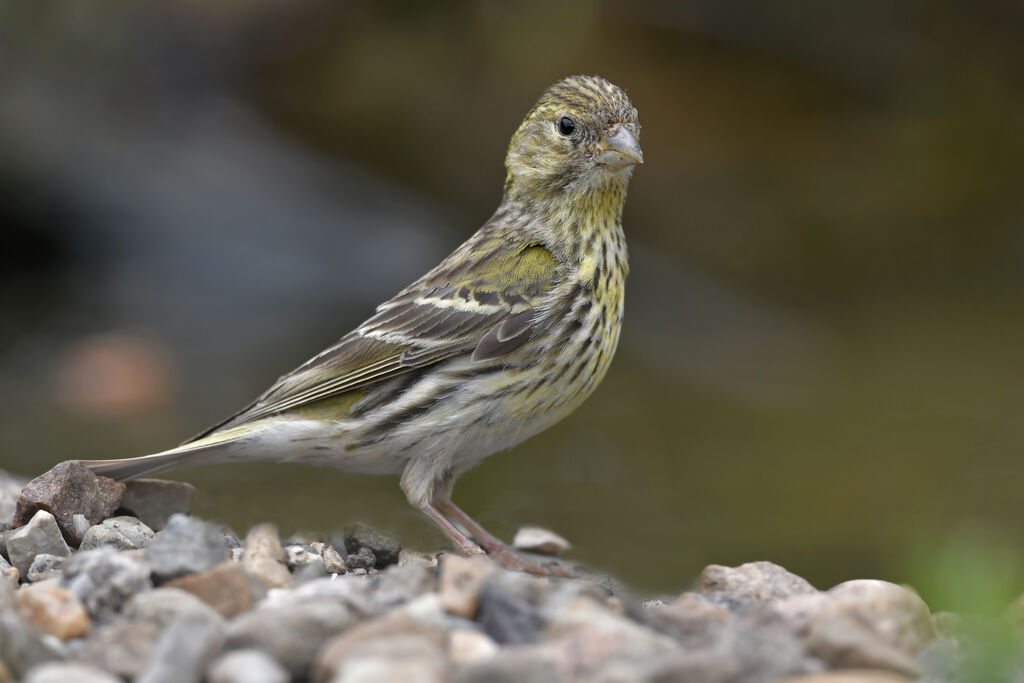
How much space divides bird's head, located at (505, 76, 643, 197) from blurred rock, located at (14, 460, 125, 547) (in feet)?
7.00

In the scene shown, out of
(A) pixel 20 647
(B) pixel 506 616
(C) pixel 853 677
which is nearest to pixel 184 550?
(A) pixel 20 647

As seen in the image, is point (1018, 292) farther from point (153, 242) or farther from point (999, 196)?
point (153, 242)

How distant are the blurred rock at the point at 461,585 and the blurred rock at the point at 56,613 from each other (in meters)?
0.95

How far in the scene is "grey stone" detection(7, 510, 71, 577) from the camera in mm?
4297

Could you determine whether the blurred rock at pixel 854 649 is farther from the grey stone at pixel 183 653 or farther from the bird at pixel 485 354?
the bird at pixel 485 354

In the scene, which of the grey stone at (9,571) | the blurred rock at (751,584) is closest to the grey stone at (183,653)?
the grey stone at (9,571)

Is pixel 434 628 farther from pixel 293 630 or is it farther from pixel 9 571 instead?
pixel 9 571

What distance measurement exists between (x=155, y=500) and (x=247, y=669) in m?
2.30

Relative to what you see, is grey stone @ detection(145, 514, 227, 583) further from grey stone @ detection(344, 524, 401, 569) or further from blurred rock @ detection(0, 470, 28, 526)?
blurred rock @ detection(0, 470, 28, 526)

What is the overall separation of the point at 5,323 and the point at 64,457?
13.9 ft

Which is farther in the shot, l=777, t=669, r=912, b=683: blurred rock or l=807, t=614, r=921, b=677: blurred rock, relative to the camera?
l=807, t=614, r=921, b=677: blurred rock

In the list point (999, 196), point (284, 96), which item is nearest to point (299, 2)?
point (284, 96)

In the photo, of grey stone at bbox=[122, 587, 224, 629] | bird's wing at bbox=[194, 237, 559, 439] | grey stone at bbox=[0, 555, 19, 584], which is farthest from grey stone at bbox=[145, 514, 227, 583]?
bird's wing at bbox=[194, 237, 559, 439]

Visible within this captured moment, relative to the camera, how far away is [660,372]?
11359 mm
